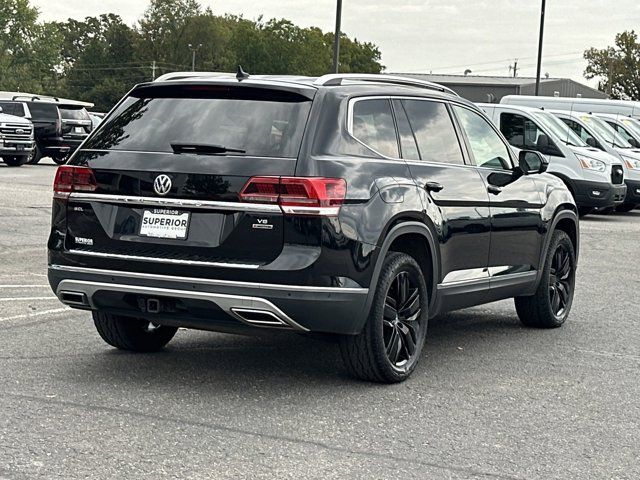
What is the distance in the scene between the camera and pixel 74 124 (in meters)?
35.8

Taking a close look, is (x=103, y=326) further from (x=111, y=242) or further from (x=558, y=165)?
(x=558, y=165)

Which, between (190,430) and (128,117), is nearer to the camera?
(190,430)

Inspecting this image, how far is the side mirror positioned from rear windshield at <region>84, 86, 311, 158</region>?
250 centimetres

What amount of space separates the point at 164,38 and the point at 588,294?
127 meters

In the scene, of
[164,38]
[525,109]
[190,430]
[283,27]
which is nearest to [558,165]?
[525,109]

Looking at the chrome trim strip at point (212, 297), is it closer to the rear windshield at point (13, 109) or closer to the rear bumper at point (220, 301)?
the rear bumper at point (220, 301)

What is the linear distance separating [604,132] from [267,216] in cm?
1945

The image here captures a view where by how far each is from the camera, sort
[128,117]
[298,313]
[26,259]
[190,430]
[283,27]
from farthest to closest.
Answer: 1. [283,27]
2. [26,259]
3. [128,117]
4. [298,313]
5. [190,430]

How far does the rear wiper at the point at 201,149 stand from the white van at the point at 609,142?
17.8m

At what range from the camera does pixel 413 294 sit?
7.19 meters

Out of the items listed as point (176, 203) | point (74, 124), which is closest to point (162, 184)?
point (176, 203)

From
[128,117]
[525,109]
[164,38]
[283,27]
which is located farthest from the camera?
[283,27]

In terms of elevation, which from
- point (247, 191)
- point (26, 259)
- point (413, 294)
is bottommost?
point (26, 259)

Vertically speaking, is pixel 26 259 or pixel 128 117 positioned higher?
pixel 128 117
